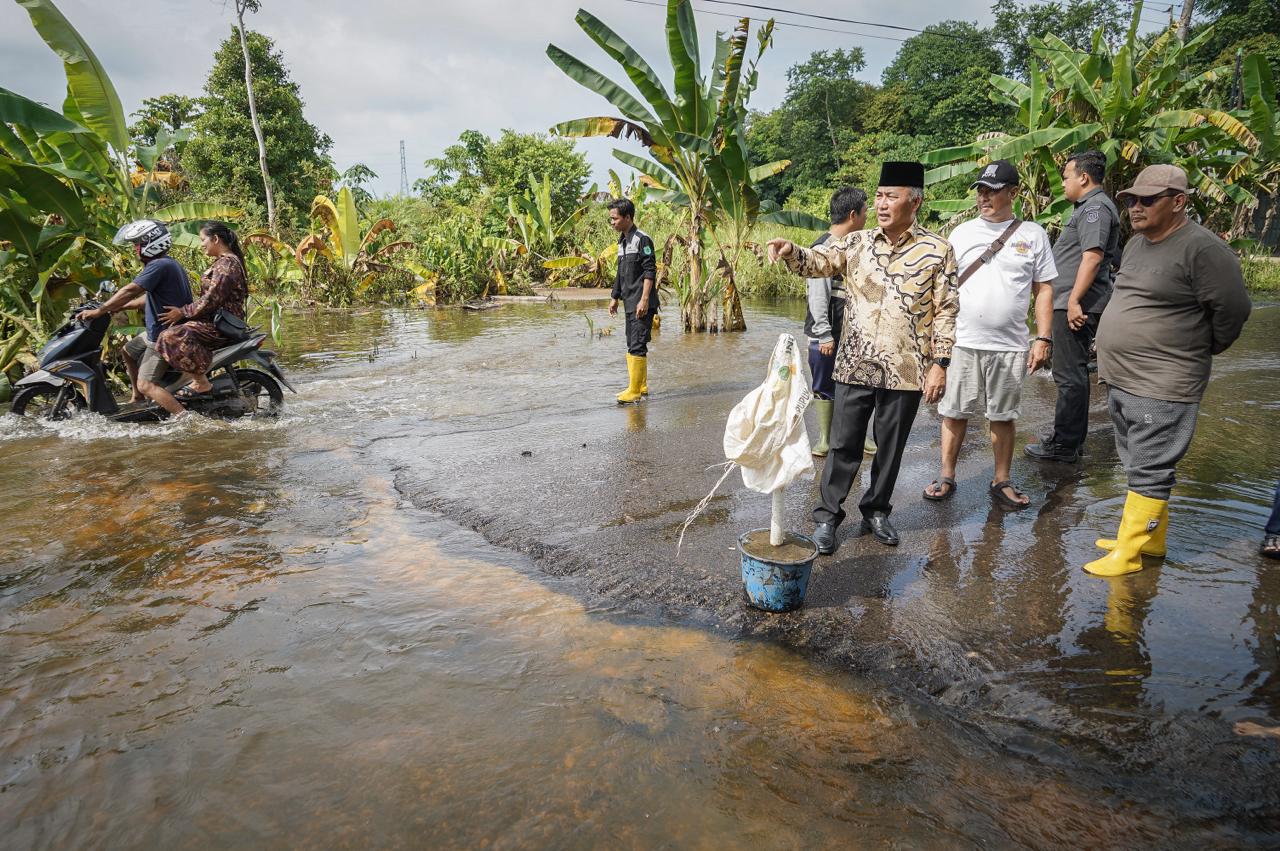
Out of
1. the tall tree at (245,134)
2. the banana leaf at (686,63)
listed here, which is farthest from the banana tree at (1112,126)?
the tall tree at (245,134)

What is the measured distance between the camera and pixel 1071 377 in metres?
5.15

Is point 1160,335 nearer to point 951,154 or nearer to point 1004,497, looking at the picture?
point 1004,497

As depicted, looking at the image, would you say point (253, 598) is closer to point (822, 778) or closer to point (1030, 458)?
point (822, 778)

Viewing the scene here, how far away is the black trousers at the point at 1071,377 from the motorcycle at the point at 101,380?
22.4ft

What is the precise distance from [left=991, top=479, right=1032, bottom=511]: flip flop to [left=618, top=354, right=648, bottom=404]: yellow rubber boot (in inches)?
147

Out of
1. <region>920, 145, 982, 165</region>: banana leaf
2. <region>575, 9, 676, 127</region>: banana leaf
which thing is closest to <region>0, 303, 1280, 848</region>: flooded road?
<region>575, 9, 676, 127</region>: banana leaf

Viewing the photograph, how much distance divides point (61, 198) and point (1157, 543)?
29.6 feet

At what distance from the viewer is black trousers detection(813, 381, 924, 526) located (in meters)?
3.66

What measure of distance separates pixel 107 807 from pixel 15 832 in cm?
22

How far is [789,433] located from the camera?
121 inches

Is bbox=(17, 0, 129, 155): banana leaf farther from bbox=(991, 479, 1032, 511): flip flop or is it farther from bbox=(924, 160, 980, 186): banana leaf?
bbox=(924, 160, 980, 186): banana leaf

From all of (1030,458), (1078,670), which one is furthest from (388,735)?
(1030,458)

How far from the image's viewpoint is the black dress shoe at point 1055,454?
530 cm

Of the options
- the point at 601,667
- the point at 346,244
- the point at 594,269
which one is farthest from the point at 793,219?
the point at 346,244
